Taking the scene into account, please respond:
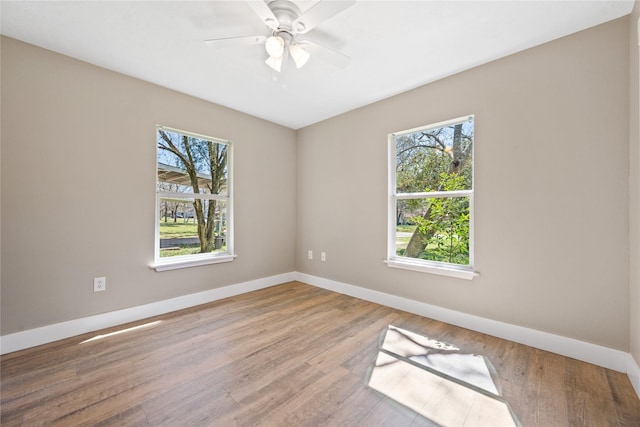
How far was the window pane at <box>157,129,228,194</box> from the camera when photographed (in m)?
2.86

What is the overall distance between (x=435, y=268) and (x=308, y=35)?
2.37 meters

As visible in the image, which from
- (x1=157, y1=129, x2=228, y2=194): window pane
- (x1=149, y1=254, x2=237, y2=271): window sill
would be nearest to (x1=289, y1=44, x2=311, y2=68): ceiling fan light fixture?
(x1=157, y1=129, x2=228, y2=194): window pane

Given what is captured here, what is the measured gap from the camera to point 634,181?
5.41ft

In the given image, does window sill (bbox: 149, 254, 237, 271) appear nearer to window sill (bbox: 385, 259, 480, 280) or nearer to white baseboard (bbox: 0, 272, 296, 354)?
white baseboard (bbox: 0, 272, 296, 354)

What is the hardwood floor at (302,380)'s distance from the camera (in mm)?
1378

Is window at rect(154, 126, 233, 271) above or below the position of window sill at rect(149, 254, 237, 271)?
above

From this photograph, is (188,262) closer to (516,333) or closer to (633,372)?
(516,333)

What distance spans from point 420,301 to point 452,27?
95.5 inches

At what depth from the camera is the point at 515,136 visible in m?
2.17

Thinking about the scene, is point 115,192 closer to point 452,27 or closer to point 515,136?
point 452,27

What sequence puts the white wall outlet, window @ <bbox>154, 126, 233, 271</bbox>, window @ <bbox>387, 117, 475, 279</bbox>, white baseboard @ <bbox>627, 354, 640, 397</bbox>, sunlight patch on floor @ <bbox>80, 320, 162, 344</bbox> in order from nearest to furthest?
white baseboard @ <bbox>627, 354, 640, 397</bbox> < sunlight patch on floor @ <bbox>80, 320, 162, 344</bbox> < the white wall outlet < window @ <bbox>387, 117, 475, 279</bbox> < window @ <bbox>154, 126, 233, 271</bbox>

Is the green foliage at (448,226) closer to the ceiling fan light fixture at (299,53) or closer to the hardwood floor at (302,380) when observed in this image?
the hardwood floor at (302,380)

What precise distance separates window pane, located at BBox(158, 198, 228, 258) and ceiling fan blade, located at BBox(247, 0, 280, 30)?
2.12 meters

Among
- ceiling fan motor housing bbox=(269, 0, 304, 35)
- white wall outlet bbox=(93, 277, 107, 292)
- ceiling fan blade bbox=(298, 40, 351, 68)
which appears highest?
ceiling fan motor housing bbox=(269, 0, 304, 35)
